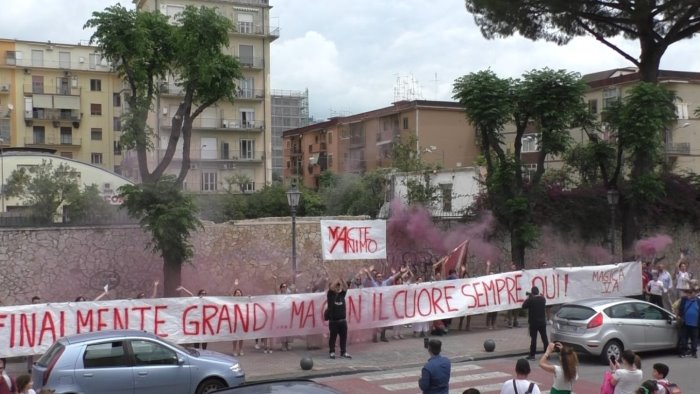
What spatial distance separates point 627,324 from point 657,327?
0.96m

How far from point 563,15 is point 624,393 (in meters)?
22.3

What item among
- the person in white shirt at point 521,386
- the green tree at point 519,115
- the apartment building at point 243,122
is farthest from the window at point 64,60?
the person in white shirt at point 521,386

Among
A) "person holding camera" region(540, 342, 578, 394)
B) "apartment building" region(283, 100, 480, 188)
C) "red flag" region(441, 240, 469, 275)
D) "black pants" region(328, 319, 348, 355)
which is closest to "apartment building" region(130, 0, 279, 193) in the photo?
"apartment building" region(283, 100, 480, 188)

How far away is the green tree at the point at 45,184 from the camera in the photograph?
30.3m

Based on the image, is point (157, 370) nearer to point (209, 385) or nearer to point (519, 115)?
point (209, 385)

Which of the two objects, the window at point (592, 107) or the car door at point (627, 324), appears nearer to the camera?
the car door at point (627, 324)

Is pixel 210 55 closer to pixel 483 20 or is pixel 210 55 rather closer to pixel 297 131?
pixel 483 20

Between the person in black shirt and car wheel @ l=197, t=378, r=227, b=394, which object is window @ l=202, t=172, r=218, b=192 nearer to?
the person in black shirt

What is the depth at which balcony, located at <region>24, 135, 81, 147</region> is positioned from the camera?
2692 inches

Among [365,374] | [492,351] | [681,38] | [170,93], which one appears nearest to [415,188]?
[681,38]

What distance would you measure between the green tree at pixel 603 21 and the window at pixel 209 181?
35632mm

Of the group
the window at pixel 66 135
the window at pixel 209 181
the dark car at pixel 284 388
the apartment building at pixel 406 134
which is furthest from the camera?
the window at pixel 66 135

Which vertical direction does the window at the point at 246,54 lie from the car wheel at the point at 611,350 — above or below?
above

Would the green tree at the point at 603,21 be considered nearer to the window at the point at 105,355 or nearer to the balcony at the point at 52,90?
the window at the point at 105,355
